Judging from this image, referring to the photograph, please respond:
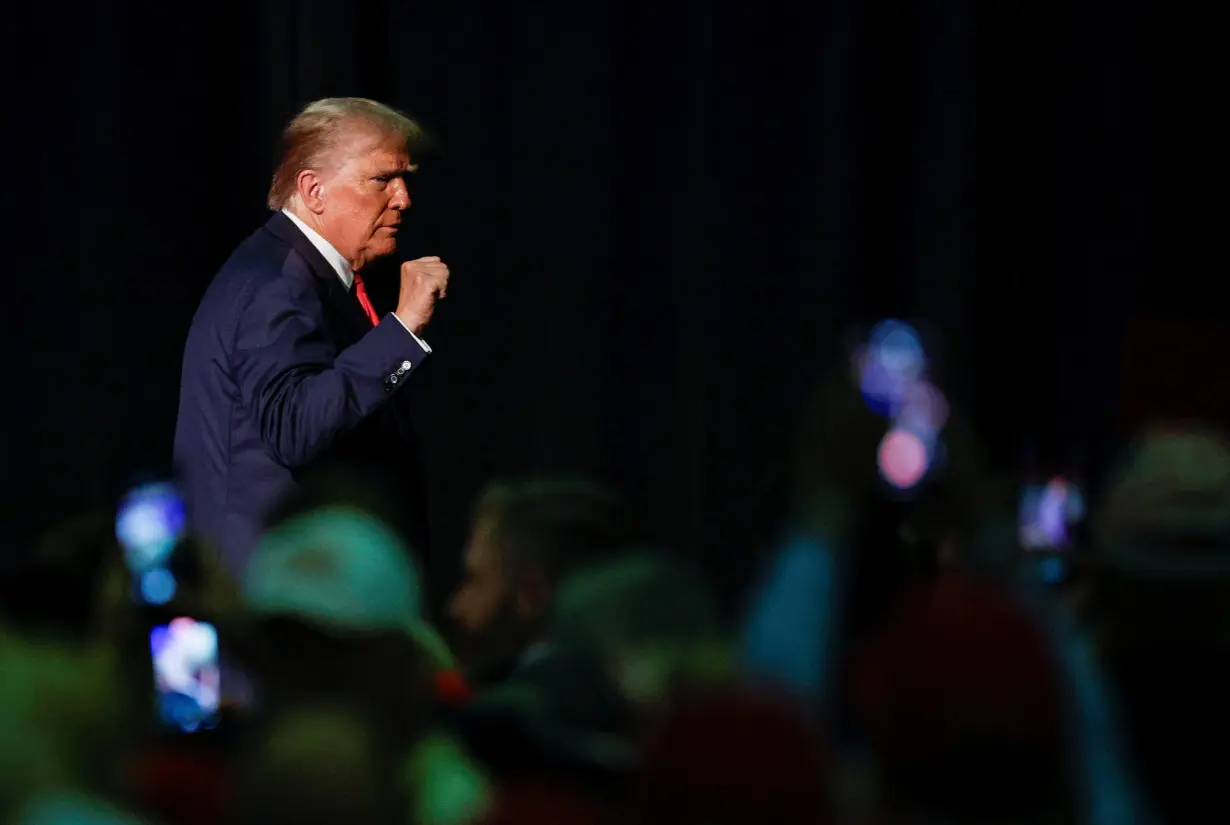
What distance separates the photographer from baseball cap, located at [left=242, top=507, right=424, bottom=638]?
3.15 feet

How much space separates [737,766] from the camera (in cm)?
76

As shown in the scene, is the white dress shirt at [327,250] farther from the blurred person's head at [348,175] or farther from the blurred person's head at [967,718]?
the blurred person's head at [967,718]

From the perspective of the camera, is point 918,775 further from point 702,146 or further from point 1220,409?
point 702,146

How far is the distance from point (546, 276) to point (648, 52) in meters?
0.48

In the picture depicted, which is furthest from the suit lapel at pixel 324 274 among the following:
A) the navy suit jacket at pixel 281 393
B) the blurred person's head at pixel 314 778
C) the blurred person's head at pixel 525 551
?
the blurred person's head at pixel 314 778

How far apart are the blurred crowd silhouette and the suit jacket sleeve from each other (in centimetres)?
68

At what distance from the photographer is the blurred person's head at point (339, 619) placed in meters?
0.89

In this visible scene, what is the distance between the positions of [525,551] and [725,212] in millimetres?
2223

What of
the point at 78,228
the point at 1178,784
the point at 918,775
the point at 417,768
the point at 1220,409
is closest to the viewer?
the point at 918,775

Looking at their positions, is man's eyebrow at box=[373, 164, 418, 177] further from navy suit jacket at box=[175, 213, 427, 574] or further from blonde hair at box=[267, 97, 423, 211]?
navy suit jacket at box=[175, 213, 427, 574]

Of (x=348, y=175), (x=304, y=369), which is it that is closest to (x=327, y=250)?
(x=348, y=175)

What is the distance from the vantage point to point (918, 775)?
81 cm

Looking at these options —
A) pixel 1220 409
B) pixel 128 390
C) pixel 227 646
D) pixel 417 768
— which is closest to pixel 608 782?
pixel 417 768

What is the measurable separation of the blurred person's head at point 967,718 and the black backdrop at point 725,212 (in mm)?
2536
